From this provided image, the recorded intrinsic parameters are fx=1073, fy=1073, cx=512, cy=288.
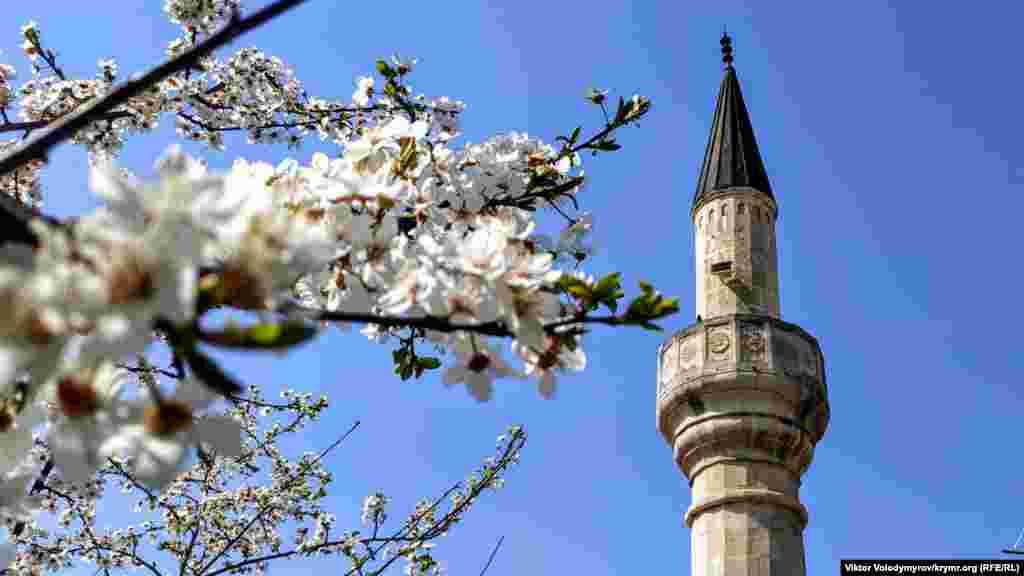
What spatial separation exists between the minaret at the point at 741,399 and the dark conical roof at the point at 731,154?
105 millimetres

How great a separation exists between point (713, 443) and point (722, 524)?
2.84ft

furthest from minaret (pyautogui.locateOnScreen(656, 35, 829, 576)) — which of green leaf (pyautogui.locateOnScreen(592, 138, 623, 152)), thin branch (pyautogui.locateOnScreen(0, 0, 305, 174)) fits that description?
thin branch (pyautogui.locateOnScreen(0, 0, 305, 174))

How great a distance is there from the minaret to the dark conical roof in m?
0.11

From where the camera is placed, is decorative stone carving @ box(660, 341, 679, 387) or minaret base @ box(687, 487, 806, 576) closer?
minaret base @ box(687, 487, 806, 576)

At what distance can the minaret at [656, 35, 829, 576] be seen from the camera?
1114cm

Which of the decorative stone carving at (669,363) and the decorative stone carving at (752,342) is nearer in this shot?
the decorative stone carving at (752,342)

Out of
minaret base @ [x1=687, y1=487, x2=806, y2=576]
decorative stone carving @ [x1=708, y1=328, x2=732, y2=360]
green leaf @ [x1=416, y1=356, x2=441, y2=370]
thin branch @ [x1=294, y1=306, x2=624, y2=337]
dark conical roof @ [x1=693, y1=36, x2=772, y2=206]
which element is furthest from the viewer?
dark conical roof @ [x1=693, y1=36, x2=772, y2=206]

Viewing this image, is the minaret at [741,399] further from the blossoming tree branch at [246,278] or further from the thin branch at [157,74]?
the thin branch at [157,74]

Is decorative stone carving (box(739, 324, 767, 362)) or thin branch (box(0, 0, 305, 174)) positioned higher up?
decorative stone carving (box(739, 324, 767, 362))

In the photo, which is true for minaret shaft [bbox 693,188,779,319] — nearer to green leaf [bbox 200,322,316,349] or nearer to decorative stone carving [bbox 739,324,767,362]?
decorative stone carving [bbox 739,324,767,362]

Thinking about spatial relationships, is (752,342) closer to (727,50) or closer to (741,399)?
(741,399)

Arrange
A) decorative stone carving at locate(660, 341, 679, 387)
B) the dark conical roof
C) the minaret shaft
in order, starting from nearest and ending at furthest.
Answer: decorative stone carving at locate(660, 341, 679, 387)
the minaret shaft
the dark conical roof

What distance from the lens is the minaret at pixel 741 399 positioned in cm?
1114

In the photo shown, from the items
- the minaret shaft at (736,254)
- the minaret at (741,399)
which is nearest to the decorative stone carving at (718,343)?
the minaret at (741,399)
